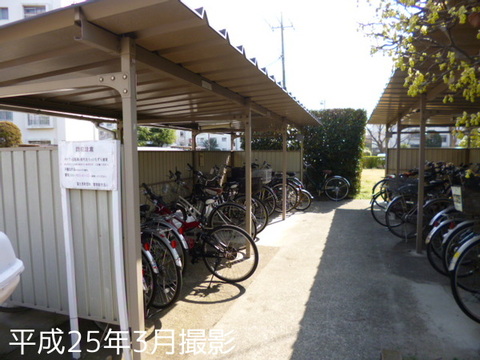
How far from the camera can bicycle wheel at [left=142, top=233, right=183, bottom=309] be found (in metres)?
3.05

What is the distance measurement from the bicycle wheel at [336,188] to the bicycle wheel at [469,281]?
567cm

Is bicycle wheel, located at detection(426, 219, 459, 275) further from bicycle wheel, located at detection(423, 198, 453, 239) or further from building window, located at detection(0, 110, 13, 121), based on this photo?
building window, located at detection(0, 110, 13, 121)

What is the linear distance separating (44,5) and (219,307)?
2564 cm

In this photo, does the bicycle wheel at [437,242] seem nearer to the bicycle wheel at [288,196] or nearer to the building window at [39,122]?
the bicycle wheel at [288,196]

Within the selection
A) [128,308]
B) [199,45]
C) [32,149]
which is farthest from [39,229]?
[199,45]

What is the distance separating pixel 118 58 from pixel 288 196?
5828 mm

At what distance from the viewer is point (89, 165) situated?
216 centimetres

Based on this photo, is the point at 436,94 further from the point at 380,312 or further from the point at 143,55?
the point at 143,55

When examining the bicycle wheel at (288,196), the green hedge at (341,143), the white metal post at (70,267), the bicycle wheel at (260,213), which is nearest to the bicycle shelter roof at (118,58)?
the white metal post at (70,267)

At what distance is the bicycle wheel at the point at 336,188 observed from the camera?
924cm

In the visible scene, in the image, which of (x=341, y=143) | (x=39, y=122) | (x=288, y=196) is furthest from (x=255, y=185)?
(x=39, y=122)

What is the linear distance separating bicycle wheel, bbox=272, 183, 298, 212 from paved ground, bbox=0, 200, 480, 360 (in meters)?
2.83

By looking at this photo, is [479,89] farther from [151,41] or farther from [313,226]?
[313,226]

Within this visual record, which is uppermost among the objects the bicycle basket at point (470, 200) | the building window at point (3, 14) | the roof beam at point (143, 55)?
the building window at point (3, 14)
